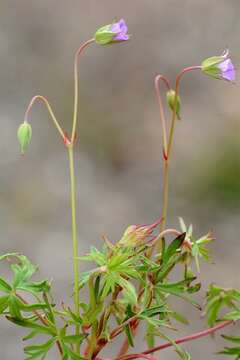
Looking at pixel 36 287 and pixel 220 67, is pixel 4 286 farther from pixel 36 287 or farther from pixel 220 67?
pixel 220 67

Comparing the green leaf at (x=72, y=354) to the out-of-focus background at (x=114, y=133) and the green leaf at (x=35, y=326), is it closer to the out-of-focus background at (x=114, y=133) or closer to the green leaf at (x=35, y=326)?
the green leaf at (x=35, y=326)

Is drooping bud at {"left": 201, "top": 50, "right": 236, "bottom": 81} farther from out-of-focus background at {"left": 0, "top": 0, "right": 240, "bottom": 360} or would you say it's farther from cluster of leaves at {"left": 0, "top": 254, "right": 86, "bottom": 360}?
out-of-focus background at {"left": 0, "top": 0, "right": 240, "bottom": 360}

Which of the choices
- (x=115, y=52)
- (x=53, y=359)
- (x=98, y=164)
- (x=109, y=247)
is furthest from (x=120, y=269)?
(x=115, y=52)

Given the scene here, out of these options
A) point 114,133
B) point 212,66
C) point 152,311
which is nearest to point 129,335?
point 152,311

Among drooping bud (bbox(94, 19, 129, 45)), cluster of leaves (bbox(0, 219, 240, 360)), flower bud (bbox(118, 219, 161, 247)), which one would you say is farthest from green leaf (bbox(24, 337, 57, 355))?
drooping bud (bbox(94, 19, 129, 45))

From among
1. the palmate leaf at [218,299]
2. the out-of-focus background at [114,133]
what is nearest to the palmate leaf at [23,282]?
the palmate leaf at [218,299]

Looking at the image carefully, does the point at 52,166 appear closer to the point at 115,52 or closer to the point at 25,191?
the point at 25,191
